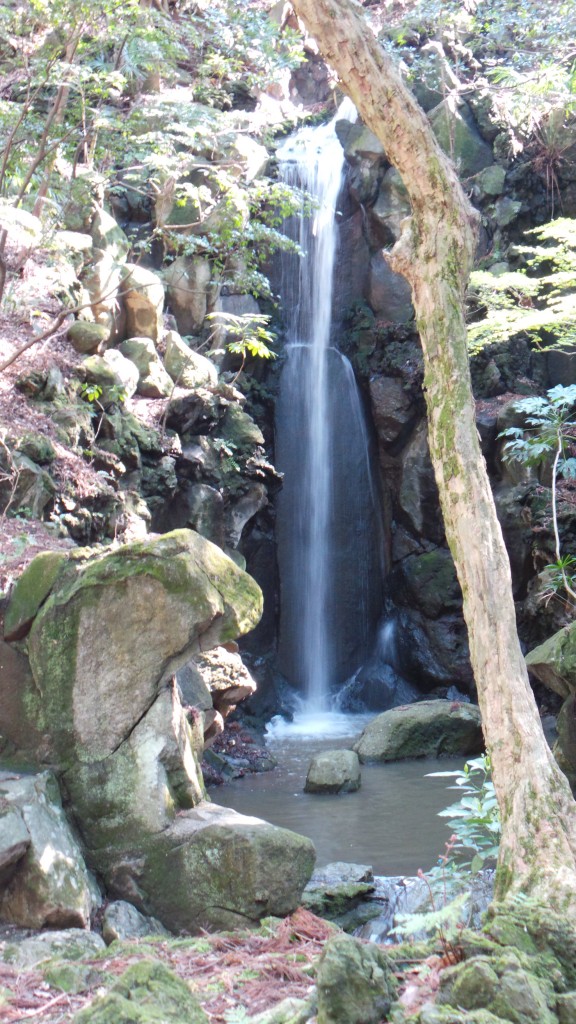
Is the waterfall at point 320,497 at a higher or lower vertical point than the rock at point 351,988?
higher

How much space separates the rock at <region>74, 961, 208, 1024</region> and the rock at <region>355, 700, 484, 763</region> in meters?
8.89

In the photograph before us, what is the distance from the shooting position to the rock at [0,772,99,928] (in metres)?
4.35

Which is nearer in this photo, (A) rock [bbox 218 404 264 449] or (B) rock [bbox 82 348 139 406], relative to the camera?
(B) rock [bbox 82 348 139 406]

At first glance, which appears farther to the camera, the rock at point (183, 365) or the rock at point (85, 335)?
the rock at point (183, 365)

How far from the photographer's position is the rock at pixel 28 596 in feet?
17.4


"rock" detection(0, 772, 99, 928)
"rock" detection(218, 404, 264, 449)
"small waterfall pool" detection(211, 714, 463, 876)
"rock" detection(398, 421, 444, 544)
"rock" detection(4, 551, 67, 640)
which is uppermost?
"rock" detection(218, 404, 264, 449)

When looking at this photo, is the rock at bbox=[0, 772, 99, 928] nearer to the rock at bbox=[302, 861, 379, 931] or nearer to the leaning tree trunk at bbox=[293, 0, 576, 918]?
the rock at bbox=[302, 861, 379, 931]

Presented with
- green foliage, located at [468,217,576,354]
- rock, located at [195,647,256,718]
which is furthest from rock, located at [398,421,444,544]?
rock, located at [195,647,256,718]

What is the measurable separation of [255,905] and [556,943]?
8.65 feet

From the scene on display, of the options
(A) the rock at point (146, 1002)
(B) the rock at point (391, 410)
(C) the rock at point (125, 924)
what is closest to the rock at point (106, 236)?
(B) the rock at point (391, 410)

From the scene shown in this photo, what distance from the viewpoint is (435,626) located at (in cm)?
1577

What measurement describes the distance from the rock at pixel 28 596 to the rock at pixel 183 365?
7819mm

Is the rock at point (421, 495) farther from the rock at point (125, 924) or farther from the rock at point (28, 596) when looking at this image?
the rock at point (125, 924)

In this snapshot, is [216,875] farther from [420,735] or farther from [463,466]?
A: [420,735]
